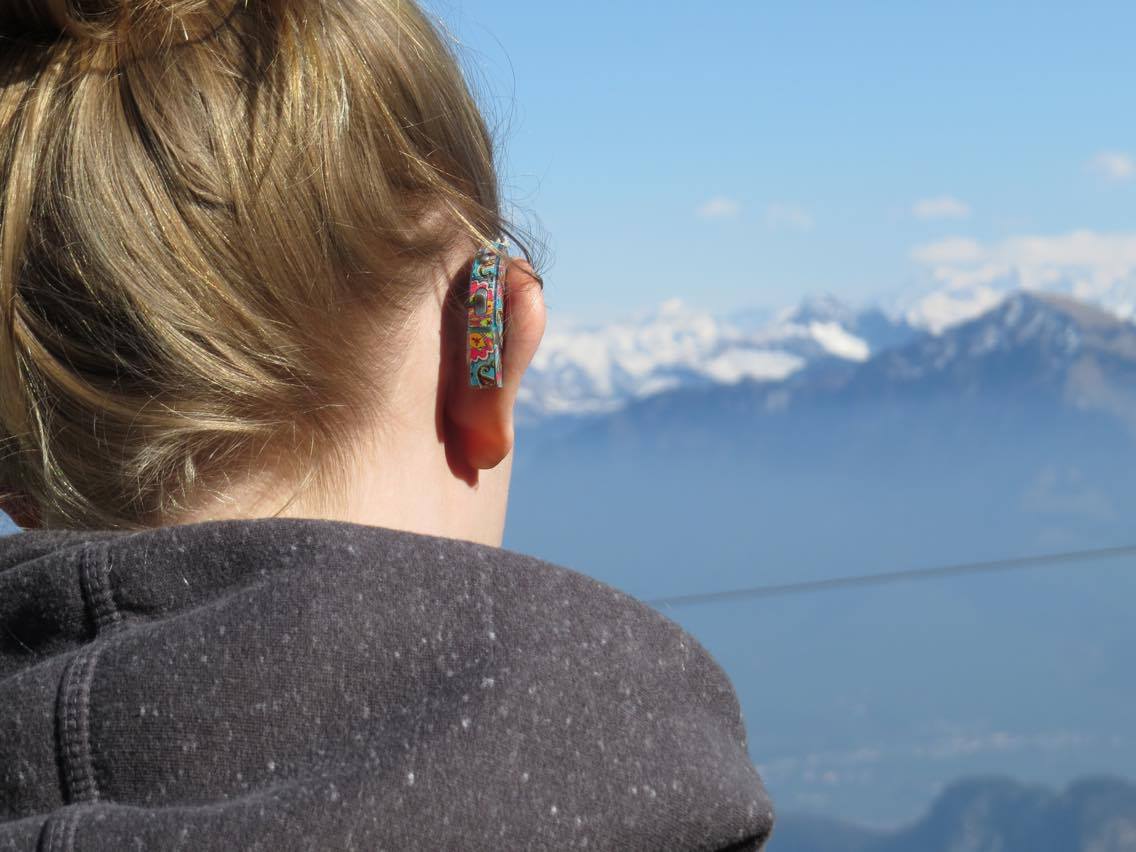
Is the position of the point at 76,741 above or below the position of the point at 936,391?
above

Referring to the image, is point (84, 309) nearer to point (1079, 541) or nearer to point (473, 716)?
point (473, 716)

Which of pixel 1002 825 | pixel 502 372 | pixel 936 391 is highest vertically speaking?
pixel 502 372

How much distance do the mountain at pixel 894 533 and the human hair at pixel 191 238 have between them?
108 cm

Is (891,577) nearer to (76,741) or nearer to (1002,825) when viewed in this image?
(1002,825)

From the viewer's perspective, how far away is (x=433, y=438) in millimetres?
621

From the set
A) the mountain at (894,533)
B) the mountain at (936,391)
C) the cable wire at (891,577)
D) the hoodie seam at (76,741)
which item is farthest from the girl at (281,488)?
the mountain at (936,391)

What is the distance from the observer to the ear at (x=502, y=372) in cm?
62

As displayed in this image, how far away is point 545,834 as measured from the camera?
0.46 m

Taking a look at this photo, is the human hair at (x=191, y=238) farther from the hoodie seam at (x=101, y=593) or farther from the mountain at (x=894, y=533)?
the mountain at (x=894, y=533)

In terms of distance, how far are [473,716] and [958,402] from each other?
2.20 m

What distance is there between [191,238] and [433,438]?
0.16m

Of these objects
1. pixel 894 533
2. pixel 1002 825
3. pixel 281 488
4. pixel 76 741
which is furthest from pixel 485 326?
pixel 894 533

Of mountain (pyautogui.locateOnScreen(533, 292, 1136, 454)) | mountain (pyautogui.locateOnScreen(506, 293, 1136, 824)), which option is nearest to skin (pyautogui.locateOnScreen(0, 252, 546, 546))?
mountain (pyautogui.locateOnScreen(506, 293, 1136, 824))

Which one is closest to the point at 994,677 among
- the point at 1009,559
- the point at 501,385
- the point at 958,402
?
the point at 1009,559
